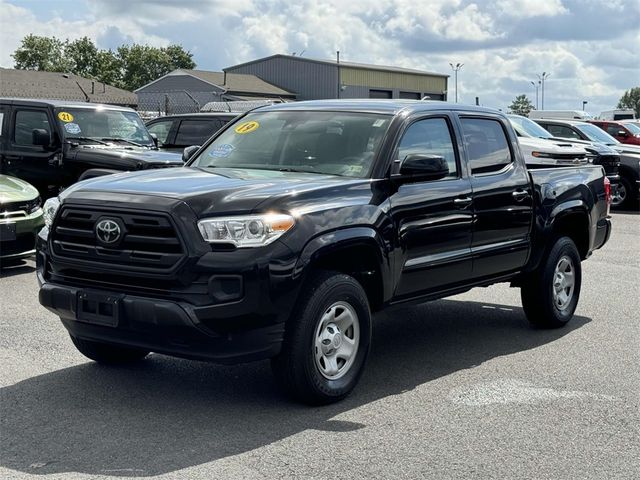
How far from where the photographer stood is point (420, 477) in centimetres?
455

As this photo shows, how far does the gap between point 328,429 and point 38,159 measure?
912cm

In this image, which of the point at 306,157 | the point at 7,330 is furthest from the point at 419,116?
the point at 7,330

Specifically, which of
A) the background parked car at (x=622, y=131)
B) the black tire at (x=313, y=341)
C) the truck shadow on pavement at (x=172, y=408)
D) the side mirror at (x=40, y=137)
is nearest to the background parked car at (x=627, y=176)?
the background parked car at (x=622, y=131)

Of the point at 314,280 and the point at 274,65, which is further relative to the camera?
the point at 274,65

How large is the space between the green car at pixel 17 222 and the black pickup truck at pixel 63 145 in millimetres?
2057

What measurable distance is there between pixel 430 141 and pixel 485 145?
A: 784mm

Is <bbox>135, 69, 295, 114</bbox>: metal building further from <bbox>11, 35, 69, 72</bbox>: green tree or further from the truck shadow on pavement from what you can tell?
the truck shadow on pavement

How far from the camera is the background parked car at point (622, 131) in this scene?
27.3 m

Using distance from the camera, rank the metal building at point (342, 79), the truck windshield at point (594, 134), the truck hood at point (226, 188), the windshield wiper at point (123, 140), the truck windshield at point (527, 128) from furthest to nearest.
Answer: the metal building at point (342, 79)
the truck windshield at point (594, 134)
the truck windshield at point (527, 128)
the windshield wiper at point (123, 140)
the truck hood at point (226, 188)

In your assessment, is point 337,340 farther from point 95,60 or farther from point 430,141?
point 95,60

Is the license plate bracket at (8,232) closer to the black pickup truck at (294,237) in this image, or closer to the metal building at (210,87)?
the black pickup truck at (294,237)

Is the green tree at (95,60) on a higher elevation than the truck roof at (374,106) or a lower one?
higher

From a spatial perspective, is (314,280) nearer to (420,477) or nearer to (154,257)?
(154,257)

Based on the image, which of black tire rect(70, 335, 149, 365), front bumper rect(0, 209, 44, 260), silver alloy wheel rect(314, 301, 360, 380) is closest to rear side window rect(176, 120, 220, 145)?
front bumper rect(0, 209, 44, 260)
